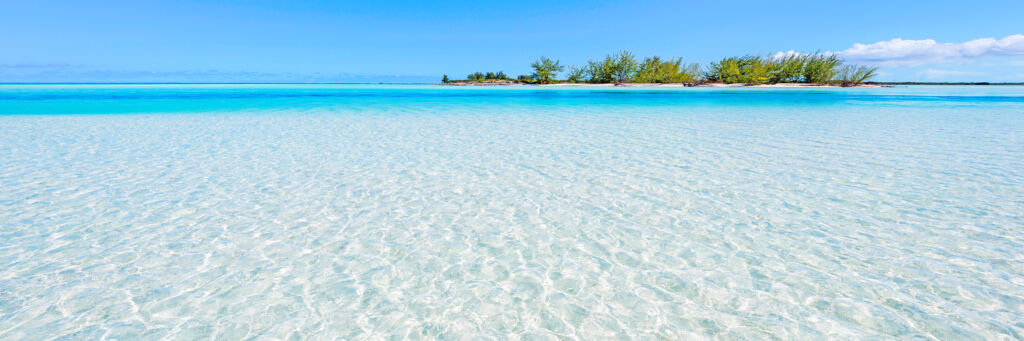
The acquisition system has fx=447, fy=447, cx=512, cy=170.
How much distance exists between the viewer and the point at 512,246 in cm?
377

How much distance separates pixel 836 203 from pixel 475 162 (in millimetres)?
4747

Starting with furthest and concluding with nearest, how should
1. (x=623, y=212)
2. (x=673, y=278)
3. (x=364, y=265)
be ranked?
1. (x=623, y=212)
2. (x=364, y=265)
3. (x=673, y=278)

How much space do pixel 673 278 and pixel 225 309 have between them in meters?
2.99

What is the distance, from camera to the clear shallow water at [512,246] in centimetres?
270

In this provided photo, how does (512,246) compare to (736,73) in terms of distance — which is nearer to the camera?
(512,246)

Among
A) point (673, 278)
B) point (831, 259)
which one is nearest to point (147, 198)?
point (673, 278)

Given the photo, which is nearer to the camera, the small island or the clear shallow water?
the clear shallow water

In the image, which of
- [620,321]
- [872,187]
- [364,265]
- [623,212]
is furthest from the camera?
[872,187]

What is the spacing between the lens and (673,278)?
10.5 ft

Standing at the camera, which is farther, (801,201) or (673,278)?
(801,201)

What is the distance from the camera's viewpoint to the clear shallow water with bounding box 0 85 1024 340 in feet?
8.84

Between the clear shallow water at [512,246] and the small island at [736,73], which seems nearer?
the clear shallow water at [512,246]

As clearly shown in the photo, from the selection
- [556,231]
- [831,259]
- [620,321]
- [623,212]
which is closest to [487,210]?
[556,231]

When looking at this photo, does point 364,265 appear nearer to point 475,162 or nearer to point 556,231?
point 556,231
